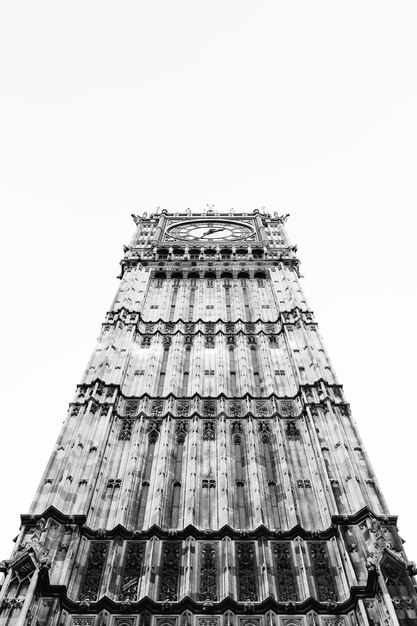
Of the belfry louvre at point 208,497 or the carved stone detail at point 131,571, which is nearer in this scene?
the belfry louvre at point 208,497

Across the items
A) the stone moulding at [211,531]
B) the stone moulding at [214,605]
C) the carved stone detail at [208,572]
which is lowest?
the stone moulding at [214,605]

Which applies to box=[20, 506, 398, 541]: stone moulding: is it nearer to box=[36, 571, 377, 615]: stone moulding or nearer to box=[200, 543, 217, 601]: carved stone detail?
box=[200, 543, 217, 601]: carved stone detail

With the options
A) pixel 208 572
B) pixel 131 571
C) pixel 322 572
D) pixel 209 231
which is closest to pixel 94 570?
pixel 131 571

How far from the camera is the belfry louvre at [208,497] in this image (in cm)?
1847

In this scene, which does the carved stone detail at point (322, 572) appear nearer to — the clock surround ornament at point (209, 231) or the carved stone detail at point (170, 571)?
the carved stone detail at point (170, 571)

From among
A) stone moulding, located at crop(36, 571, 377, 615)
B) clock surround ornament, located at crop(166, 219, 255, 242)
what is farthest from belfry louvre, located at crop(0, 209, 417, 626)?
clock surround ornament, located at crop(166, 219, 255, 242)

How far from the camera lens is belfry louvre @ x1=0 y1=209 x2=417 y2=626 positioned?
60.6ft

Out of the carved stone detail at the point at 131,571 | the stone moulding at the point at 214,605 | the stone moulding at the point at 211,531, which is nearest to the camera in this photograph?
the stone moulding at the point at 214,605

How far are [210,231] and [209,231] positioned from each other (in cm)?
8

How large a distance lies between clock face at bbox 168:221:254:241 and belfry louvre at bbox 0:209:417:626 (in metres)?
15.7

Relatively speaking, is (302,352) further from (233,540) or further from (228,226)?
(228,226)

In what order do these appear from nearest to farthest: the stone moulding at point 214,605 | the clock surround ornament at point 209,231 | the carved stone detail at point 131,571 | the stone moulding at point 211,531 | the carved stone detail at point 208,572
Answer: the stone moulding at point 214,605
the carved stone detail at point 208,572
the carved stone detail at point 131,571
the stone moulding at point 211,531
the clock surround ornament at point 209,231

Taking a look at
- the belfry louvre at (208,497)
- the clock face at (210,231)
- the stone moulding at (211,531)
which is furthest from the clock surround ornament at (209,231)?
the stone moulding at (211,531)

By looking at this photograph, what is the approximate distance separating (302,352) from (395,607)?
53.6 feet
